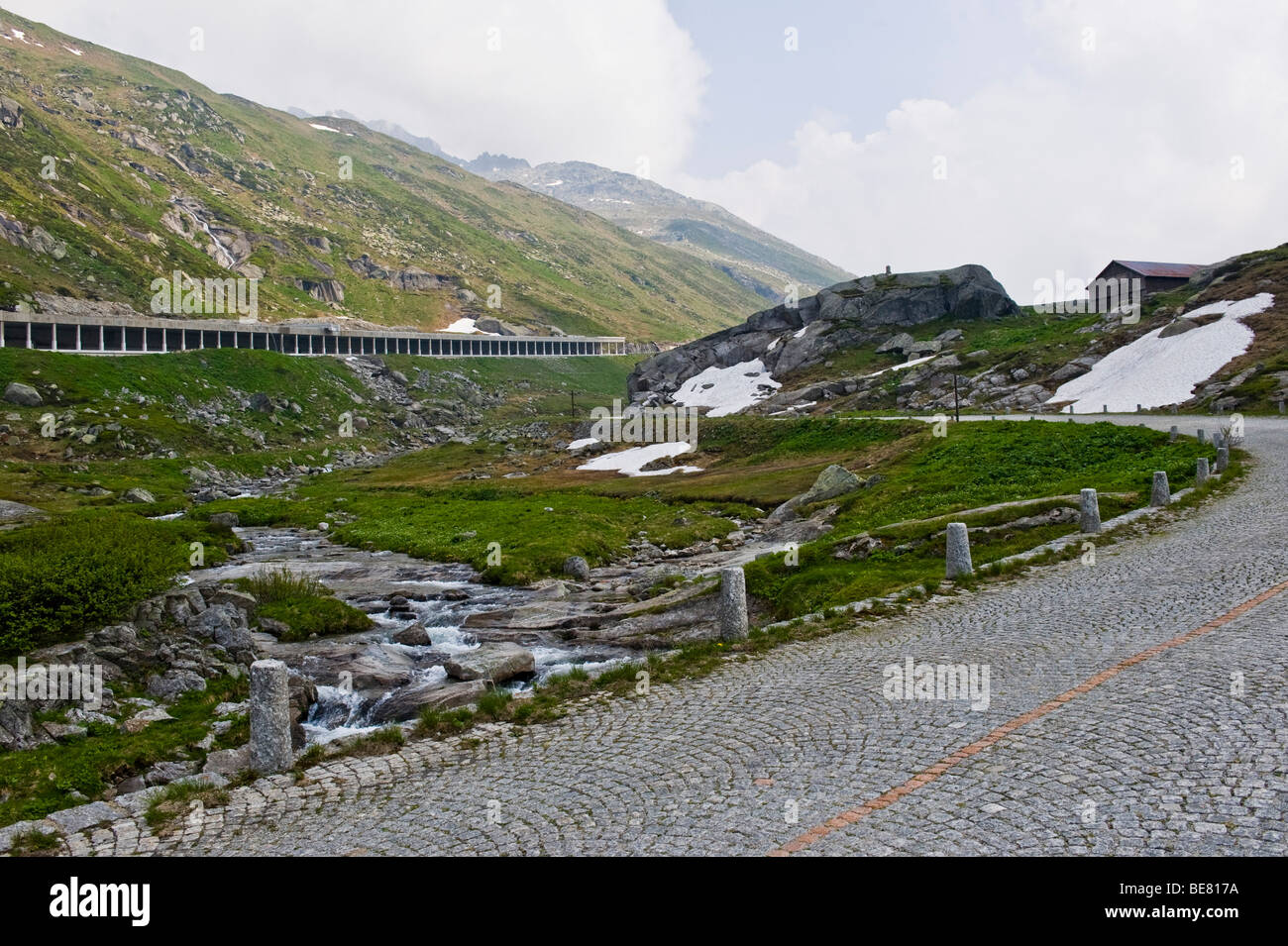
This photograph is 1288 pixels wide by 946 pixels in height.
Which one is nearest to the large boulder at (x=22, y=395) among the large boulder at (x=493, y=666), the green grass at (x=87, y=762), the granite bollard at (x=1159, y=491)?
Answer: the large boulder at (x=493, y=666)

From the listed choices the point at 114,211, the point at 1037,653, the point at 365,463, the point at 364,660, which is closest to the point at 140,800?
the point at 364,660

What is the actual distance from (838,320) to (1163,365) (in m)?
60.6

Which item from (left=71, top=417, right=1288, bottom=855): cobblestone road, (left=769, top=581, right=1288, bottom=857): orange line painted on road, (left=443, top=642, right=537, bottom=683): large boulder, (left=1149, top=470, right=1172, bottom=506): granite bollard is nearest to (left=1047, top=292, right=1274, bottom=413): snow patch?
(left=1149, top=470, right=1172, bottom=506): granite bollard

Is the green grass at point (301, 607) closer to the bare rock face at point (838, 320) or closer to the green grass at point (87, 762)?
the green grass at point (87, 762)

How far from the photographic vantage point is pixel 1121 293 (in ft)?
407

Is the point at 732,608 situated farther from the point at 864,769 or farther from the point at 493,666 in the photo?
the point at 864,769

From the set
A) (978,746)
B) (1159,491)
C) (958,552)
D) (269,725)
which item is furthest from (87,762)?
(1159,491)

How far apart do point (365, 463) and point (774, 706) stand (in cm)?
10522

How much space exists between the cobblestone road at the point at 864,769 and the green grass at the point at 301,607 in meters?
17.3

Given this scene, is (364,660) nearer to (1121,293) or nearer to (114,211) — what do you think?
(1121,293)

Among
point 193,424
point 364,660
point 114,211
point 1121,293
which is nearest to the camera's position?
point 364,660

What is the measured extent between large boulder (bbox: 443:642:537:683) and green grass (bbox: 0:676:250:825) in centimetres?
615

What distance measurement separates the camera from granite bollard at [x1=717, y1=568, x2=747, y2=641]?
768 inches

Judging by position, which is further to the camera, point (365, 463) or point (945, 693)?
point (365, 463)
